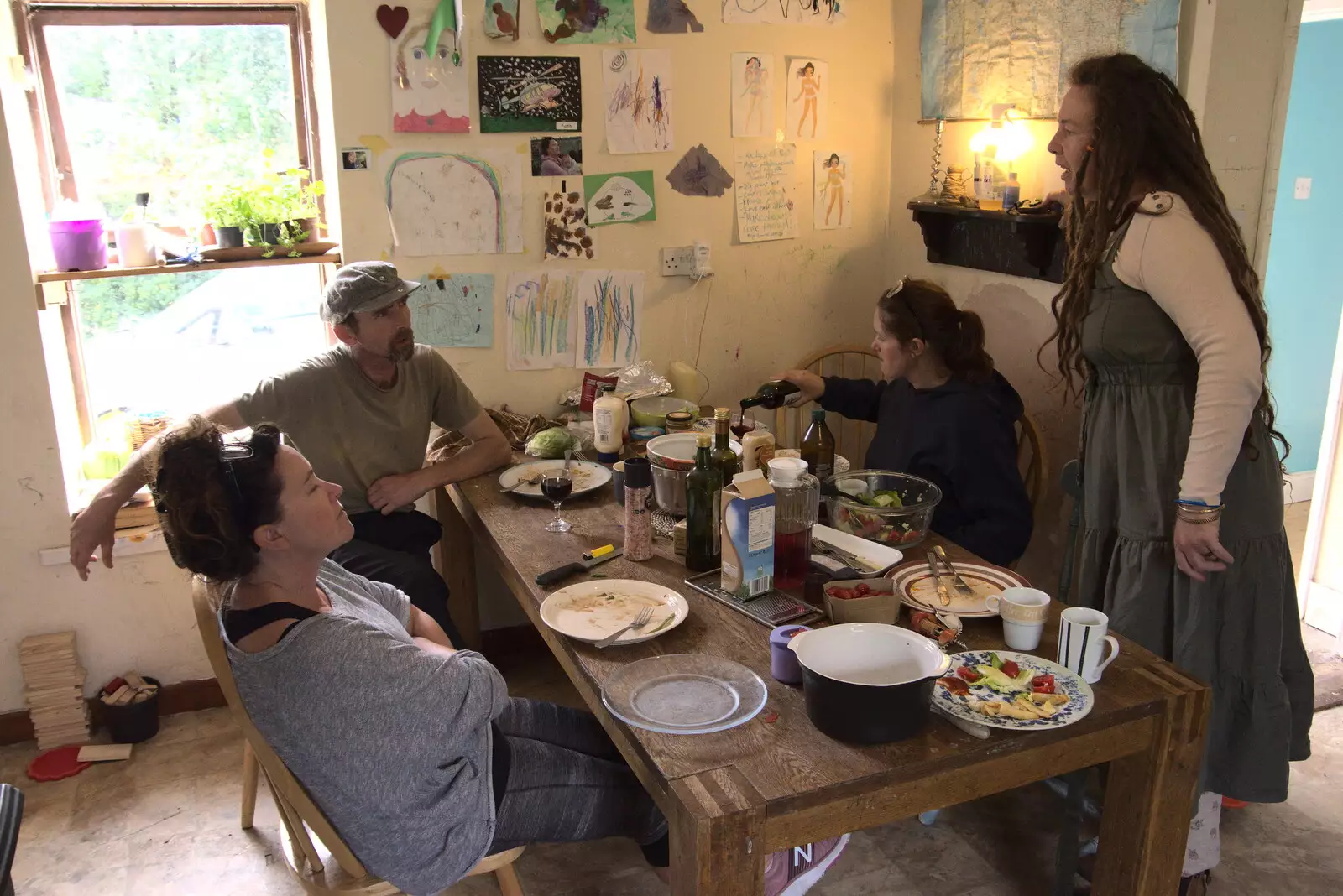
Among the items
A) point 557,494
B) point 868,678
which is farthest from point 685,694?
point 557,494

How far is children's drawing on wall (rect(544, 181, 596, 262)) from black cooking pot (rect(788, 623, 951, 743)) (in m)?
1.76

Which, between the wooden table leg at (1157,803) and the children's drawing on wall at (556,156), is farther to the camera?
the children's drawing on wall at (556,156)

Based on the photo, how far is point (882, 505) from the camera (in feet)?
6.95

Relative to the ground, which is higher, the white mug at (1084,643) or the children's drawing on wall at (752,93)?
the children's drawing on wall at (752,93)

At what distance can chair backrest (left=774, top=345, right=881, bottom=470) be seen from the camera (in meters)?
3.28

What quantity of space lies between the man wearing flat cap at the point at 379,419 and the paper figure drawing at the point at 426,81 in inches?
20.4

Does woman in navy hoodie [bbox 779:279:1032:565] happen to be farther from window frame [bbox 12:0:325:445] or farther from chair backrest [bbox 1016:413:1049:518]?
window frame [bbox 12:0:325:445]

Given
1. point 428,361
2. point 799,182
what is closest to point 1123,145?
point 799,182

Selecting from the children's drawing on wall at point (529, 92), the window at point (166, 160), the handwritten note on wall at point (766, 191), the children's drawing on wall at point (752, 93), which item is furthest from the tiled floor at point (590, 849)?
the children's drawing on wall at point (752, 93)

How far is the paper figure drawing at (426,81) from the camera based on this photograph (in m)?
2.79

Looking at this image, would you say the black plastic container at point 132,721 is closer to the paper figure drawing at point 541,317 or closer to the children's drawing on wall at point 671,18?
the paper figure drawing at point 541,317

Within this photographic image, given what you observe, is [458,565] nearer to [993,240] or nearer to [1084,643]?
[993,240]

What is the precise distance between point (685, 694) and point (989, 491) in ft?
3.75

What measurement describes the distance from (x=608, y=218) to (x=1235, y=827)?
7.31 feet
